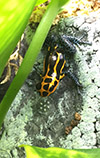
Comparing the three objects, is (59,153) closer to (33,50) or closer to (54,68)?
(33,50)

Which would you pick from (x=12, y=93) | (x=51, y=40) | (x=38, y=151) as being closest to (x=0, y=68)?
(x=38, y=151)

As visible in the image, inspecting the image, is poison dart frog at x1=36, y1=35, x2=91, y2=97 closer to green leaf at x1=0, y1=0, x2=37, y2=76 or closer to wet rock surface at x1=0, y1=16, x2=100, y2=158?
wet rock surface at x1=0, y1=16, x2=100, y2=158

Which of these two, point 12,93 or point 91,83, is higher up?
point 12,93

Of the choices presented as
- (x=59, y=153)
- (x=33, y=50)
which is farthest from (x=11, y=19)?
(x=33, y=50)

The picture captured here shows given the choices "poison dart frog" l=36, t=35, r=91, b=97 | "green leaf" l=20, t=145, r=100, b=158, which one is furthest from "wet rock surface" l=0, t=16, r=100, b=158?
"green leaf" l=20, t=145, r=100, b=158

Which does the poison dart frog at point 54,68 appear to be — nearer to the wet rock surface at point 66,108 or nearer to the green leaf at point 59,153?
the wet rock surface at point 66,108

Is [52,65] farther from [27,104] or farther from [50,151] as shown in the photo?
[50,151]
